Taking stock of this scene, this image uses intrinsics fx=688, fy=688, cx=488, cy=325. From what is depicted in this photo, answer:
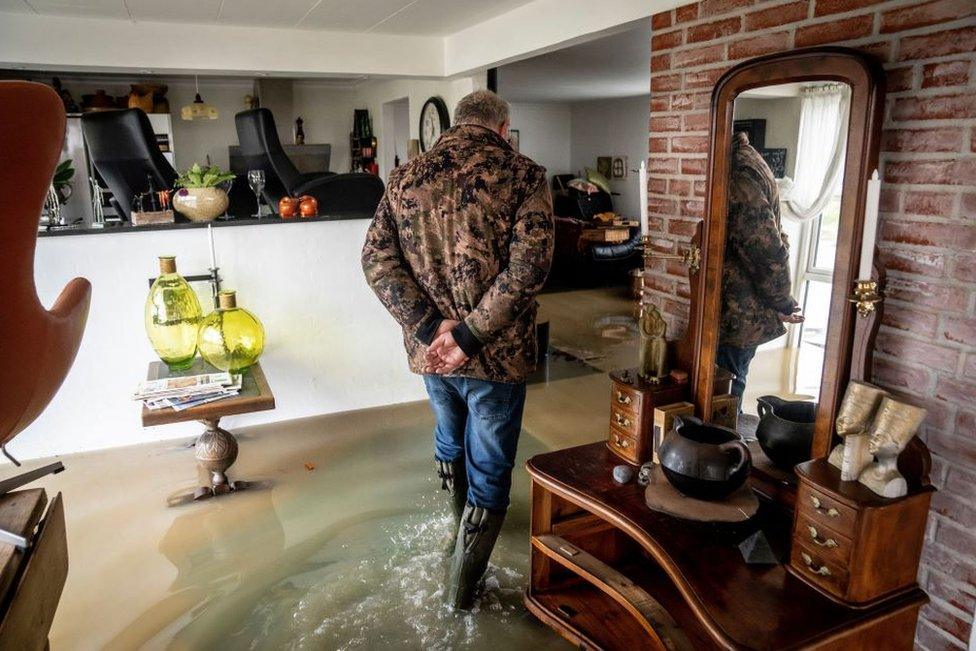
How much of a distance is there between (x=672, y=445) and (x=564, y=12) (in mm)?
2500

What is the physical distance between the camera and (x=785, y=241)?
1735 mm

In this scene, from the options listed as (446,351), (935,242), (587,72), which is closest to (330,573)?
(446,351)

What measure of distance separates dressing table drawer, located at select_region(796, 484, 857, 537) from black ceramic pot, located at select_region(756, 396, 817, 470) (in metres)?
0.29

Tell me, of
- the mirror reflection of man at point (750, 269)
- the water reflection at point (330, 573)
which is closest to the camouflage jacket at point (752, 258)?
the mirror reflection of man at point (750, 269)

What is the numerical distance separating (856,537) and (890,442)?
194mm

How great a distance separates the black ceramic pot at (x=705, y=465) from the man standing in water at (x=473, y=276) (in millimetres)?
560

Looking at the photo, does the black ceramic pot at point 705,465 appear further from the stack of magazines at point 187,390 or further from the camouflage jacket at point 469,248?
the stack of magazines at point 187,390

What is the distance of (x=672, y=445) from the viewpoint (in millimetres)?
1681

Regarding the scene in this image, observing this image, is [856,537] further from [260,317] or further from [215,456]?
[260,317]

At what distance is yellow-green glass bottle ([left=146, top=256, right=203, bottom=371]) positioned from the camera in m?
2.90

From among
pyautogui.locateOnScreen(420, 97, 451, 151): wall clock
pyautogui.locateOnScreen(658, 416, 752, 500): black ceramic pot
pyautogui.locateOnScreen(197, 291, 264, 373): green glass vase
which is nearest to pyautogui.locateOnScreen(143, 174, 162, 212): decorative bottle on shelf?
pyautogui.locateOnScreen(197, 291, 264, 373): green glass vase

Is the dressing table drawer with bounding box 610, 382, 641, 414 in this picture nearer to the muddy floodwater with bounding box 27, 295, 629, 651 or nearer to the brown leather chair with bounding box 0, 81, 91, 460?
the muddy floodwater with bounding box 27, 295, 629, 651

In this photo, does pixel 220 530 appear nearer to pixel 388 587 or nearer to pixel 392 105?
pixel 388 587

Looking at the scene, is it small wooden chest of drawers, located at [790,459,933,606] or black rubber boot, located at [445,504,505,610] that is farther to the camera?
black rubber boot, located at [445,504,505,610]
